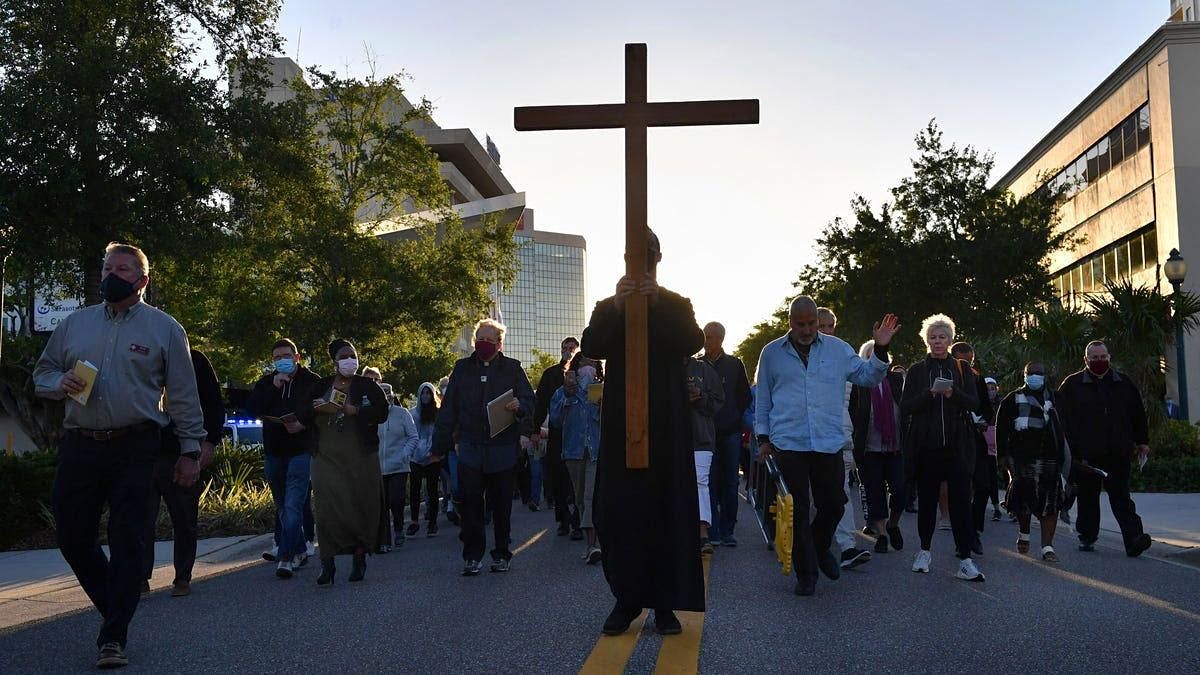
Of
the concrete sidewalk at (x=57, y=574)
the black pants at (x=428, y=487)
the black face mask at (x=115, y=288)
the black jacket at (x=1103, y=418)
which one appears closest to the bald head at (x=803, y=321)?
the black jacket at (x=1103, y=418)

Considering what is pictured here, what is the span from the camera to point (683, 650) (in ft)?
18.7

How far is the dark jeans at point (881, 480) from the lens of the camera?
11.3 m

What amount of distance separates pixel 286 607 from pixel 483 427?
237 cm

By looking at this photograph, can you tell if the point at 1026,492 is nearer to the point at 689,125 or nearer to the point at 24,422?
the point at 689,125

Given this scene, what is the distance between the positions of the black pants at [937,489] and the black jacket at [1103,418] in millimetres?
2307

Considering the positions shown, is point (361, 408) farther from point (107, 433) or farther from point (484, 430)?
point (107, 433)

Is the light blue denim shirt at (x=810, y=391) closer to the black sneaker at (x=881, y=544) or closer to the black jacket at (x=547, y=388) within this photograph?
the black sneaker at (x=881, y=544)

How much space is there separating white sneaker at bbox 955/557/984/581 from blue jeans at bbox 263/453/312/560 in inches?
193

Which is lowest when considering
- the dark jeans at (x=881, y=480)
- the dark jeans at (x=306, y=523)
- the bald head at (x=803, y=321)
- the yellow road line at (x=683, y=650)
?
the yellow road line at (x=683, y=650)

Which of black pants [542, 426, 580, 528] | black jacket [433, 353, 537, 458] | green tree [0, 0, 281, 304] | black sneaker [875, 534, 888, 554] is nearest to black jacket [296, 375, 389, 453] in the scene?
black jacket [433, 353, 537, 458]

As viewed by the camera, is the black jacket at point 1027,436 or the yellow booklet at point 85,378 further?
the black jacket at point 1027,436

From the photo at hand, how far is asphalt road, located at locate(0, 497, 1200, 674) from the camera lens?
18.5ft

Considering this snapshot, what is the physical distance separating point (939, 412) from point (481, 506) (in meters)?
3.44

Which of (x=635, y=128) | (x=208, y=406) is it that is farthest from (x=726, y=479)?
(x=635, y=128)
